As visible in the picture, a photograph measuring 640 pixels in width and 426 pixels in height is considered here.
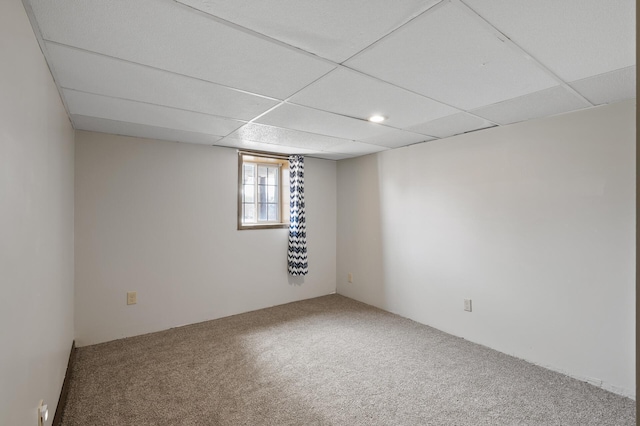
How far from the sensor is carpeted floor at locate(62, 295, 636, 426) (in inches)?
75.5

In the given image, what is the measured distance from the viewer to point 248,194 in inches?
158

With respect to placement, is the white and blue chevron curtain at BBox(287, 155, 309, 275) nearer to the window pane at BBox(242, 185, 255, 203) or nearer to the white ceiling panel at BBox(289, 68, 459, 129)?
the window pane at BBox(242, 185, 255, 203)

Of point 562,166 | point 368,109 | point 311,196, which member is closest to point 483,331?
point 562,166

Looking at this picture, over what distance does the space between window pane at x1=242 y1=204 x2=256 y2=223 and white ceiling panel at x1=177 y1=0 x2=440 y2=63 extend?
111 inches

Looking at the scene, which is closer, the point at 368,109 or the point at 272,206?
the point at 368,109

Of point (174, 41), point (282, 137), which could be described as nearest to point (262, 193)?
point (282, 137)

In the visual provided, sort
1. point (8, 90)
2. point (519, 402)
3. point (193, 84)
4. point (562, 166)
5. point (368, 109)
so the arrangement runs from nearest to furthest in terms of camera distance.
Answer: point (8, 90), point (193, 84), point (519, 402), point (368, 109), point (562, 166)

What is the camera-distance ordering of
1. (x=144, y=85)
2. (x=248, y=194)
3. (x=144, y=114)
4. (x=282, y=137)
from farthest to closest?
(x=248, y=194) < (x=282, y=137) < (x=144, y=114) < (x=144, y=85)

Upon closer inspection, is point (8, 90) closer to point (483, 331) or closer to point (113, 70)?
point (113, 70)

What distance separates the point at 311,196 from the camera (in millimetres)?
4359

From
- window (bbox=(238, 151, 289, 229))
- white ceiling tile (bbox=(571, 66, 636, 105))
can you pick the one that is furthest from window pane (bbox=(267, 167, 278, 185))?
white ceiling tile (bbox=(571, 66, 636, 105))

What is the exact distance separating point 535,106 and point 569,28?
109cm

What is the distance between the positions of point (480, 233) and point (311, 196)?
7.30 feet

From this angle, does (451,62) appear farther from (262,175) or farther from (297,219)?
(262,175)
